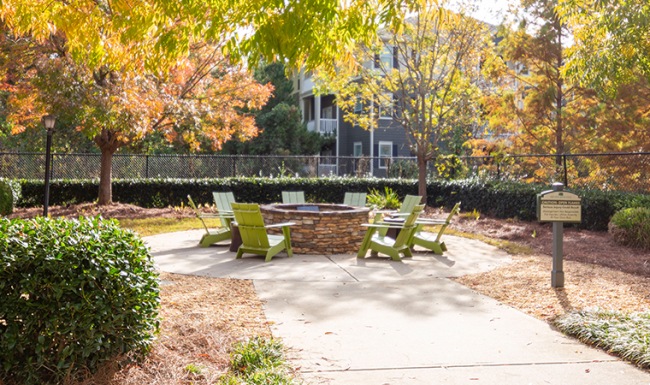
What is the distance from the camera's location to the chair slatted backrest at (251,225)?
10.6 m

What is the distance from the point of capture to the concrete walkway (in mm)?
4836

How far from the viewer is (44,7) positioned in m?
7.84

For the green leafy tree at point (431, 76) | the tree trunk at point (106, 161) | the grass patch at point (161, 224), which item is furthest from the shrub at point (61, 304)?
the tree trunk at point (106, 161)

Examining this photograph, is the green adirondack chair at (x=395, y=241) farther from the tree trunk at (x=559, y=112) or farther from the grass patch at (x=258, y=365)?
the tree trunk at (x=559, y=112)

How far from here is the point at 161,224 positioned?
17234 mm

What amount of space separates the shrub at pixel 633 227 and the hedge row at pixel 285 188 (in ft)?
14.2

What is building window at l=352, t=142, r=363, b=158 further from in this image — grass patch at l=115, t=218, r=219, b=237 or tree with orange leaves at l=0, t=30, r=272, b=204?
grass patch at l=115, t=218, r=219, b=237

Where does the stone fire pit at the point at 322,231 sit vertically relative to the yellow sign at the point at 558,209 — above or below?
below

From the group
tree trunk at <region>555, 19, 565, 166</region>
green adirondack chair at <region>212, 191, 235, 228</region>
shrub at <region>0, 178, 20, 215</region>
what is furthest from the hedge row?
green adirondack chair at <region>212, 191, 235, 228</region>

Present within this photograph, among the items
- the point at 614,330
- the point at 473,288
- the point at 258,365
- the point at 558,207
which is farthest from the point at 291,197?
the point at 258,365

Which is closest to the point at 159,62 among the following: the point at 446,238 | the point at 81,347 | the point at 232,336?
the point at 232,336

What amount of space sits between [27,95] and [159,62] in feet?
39.1

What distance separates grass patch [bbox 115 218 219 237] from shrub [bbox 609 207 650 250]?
993 centimetres

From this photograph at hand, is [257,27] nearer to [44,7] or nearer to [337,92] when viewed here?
[44,7]
